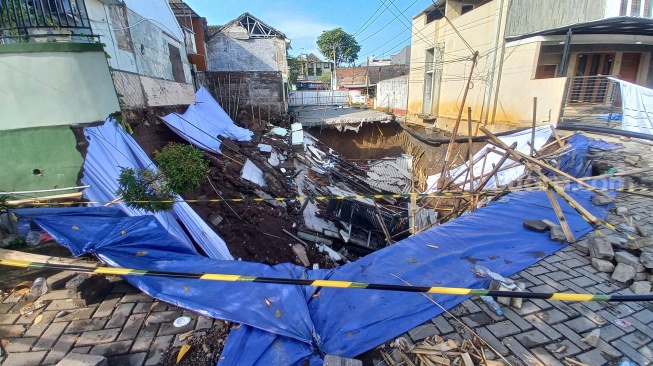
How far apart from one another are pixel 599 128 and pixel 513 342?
9.36 m

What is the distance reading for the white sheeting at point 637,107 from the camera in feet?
25.1

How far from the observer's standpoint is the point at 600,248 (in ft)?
10.8

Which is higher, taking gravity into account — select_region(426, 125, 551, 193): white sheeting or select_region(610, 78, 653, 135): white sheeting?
select_region(610, 78, 653, 135): white sheeting

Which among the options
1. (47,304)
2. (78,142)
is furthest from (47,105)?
(47,304)

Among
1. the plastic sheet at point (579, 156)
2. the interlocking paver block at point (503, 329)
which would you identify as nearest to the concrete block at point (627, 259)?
the interlocking paver block at point (503, 329)

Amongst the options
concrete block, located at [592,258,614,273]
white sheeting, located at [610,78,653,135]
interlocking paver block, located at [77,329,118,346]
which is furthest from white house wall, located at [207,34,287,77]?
concrete block, located at [592,258,614,273]

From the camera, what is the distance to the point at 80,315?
98.6 inches

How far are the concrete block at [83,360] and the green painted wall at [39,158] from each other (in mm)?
2782

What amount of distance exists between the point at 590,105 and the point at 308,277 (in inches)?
578

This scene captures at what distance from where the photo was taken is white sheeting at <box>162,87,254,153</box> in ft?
25.5

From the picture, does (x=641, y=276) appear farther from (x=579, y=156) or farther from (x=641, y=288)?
(x=579, y=156)

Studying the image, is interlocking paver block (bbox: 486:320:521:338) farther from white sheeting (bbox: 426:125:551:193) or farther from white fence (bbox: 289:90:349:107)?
white fence (bbox: 289:90:349:107)

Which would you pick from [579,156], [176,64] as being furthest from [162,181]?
[579,156]

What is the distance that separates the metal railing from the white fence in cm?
2140
